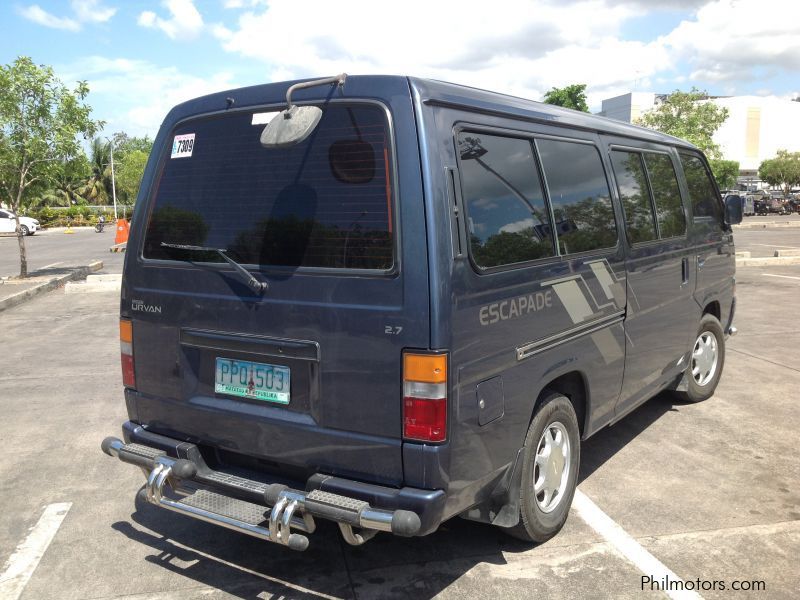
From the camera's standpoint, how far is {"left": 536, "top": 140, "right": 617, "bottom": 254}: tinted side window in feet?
12.0

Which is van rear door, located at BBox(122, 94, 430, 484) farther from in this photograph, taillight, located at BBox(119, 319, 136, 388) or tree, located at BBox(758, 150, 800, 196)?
tree, located at BBox(758, 150, 800, 196)

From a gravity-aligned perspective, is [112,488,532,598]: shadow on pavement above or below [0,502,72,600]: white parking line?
below

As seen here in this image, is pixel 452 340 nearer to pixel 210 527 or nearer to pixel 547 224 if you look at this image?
pixel 547 224

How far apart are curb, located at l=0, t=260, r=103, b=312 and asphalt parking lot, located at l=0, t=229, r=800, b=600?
690 cm

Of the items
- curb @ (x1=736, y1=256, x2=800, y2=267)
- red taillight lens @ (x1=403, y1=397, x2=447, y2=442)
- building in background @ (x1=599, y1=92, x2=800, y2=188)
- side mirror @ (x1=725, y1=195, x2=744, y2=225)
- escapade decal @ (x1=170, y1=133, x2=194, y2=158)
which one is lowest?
curb @ (x1=736, y1=256, x2=800, y2=267)

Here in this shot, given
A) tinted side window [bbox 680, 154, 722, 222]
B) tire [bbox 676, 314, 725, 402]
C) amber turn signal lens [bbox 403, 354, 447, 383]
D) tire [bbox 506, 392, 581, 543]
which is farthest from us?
tire [bbox 676, 314, 725, 402]

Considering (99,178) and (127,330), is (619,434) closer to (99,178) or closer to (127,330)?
(127,330)

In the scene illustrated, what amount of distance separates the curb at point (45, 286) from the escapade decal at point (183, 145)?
389 inches

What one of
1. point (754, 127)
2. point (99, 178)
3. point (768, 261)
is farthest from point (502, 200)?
point (754, 127)

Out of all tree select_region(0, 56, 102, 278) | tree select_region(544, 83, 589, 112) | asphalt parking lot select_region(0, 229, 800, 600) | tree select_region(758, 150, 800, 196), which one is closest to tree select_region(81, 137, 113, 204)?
tree select_region(544, 83, 589, 112)

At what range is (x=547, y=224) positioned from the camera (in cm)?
355

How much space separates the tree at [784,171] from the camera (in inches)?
2468

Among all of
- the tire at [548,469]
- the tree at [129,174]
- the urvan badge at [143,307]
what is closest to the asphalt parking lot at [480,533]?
the tire at [548,469]

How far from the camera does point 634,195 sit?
4.56 m
